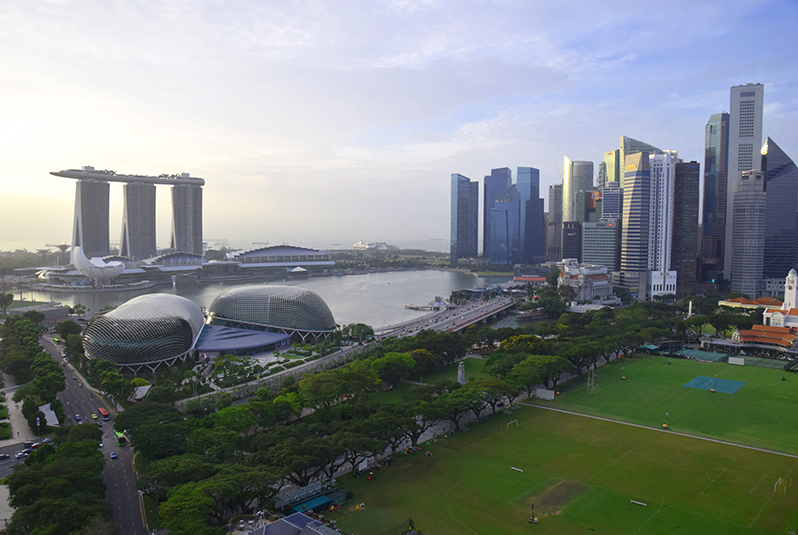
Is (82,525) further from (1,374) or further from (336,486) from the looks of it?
(1,374)

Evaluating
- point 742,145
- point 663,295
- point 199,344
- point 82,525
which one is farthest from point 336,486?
point 742,145

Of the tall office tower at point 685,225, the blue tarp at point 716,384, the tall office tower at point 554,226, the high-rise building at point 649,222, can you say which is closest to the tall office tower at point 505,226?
the tall office tower at point 554,226

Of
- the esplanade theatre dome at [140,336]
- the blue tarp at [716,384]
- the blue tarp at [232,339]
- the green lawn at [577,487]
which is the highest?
the esplanade theatre dome at [140,336]

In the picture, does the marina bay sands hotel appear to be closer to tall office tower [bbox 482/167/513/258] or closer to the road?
tall office tower [bbox 482/167/513/258]

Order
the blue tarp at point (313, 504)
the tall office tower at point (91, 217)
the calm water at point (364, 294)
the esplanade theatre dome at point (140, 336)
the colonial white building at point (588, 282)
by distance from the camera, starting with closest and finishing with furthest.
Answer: the blue tarp at point (313, 504), the esplanade theatre dome at point (140, 336), the calm water at point (364, 294), the colonial white building at point (588, 282), the tall office tower at point (91, 217)

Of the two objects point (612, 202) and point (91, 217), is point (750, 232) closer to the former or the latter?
point (612, 202)

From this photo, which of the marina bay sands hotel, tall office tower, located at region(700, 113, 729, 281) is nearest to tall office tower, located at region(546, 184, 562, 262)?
tall office tower, located at region(700, 113, 729, 281)

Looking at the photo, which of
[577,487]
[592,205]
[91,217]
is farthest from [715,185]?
[91,217]

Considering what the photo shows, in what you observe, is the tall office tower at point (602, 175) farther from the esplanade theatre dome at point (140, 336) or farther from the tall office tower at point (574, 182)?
the esplanade theatre dome at point (140, 336)
